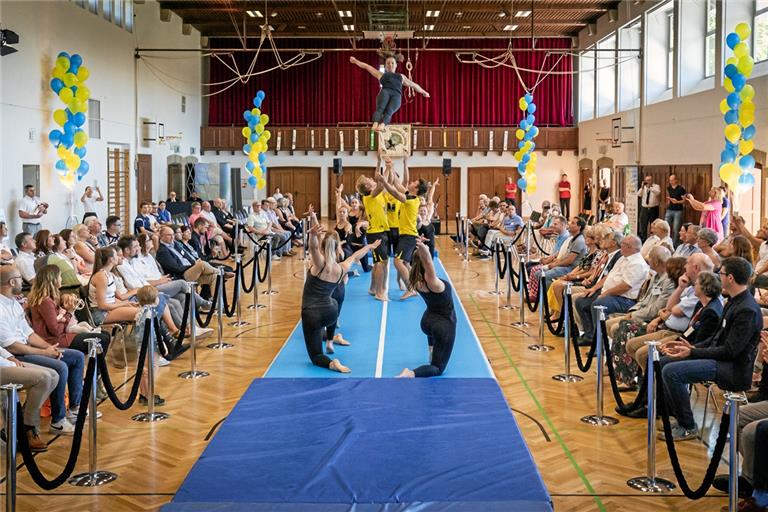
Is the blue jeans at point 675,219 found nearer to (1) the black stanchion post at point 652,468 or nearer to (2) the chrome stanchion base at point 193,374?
(2) the chrome stanchion base at point 193,374

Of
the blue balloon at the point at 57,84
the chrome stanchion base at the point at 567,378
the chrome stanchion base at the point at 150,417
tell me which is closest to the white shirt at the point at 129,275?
the chrome stanchion base at the point at 150,417

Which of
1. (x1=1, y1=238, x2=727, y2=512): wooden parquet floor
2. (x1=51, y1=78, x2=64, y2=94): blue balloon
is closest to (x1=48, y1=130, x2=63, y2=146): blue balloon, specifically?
→ (x1=51, y1=78, x2=64, y2=94): blue balloon

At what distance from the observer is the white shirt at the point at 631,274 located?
7832mm

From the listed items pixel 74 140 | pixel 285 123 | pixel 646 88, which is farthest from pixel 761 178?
pixel 285 123

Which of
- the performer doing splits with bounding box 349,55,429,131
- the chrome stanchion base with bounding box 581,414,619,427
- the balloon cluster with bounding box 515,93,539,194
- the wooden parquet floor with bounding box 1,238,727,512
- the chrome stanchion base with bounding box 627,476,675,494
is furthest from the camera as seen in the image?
the balloon cluster with bounding box 515,93,539,194

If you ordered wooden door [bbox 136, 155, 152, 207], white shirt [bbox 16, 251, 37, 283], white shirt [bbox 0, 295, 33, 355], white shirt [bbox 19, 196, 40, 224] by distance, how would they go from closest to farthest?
1. white shirt [bbox 0, 295, 33, 355]
2. white shirt [bbox 16, 251, 37, 283]
3. white shirt [bbox 19, 196, 40, 224]
4. wooden door [bbox 136, 155, 152, 207]

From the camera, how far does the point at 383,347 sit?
27.4 feet

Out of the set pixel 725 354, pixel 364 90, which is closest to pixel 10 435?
pixel 725 354

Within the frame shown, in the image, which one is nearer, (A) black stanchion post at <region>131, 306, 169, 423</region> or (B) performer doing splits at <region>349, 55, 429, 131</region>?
(A) black stanchion post at <region>131, 306, 169, 423</region>

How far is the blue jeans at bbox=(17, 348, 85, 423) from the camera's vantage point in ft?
18.6

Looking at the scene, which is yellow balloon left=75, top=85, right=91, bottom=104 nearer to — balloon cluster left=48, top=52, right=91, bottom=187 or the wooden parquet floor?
balloon cluster left=48, top=52, right=91, bottom=187

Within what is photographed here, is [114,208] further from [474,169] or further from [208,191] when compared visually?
[474,169]

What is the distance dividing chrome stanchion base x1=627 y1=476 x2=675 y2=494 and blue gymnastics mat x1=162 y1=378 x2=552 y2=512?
0.64 meters

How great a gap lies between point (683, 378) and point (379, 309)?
5520mm
